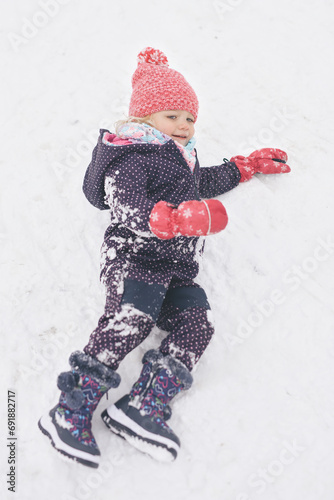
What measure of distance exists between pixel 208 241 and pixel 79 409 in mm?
1050

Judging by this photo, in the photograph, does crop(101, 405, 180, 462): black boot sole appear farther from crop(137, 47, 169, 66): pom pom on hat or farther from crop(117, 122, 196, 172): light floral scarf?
crop(137, 47, 169, 66): pom pom on hat

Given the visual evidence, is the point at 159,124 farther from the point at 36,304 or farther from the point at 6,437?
the point at 6,437

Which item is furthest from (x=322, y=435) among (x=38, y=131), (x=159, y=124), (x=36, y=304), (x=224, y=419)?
(x=38, y=131)

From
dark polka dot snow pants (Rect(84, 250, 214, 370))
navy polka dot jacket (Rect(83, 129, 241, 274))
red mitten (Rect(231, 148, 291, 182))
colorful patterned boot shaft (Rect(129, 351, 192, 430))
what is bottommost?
colorful patterned boot shaft (Rect(129, 351, 192, 430))

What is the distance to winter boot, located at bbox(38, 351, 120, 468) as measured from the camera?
4.77 ft

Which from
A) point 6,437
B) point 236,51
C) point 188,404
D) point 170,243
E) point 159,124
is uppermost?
point 236,51

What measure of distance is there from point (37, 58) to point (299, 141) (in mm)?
1949

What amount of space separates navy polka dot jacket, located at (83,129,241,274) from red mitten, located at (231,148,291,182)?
45 centimetres

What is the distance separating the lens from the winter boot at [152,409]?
1493 millimetres

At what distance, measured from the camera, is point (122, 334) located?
1.61 metres

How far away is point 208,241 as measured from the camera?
216 cm

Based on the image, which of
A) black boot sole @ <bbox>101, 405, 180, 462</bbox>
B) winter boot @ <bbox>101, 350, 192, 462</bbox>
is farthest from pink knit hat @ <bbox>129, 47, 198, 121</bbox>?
black boot sole @ <bbox>101, 405, 180, 462</bbox>

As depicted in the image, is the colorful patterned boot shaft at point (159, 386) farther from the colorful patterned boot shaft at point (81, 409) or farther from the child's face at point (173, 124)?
the child's face at point (173, 124)

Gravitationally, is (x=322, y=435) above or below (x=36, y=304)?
above
